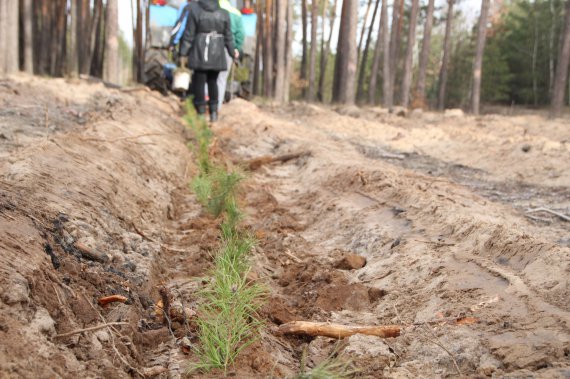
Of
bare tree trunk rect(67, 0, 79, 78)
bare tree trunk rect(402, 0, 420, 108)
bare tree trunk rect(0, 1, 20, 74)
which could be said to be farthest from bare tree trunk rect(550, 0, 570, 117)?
bare tree trunk rect(67, 0, 79, 78)

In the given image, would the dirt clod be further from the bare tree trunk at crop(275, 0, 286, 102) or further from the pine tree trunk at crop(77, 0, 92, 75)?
the pine tree trunk at crop(77, 0, 92, 75)

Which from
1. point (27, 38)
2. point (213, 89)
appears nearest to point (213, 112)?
point (213, 89)

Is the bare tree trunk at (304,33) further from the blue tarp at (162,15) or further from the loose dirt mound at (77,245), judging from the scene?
the loose dirt mound at (77,245)

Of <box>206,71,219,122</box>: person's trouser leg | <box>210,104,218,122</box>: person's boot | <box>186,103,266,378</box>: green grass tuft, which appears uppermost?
<box>206,71,219,122</box>: person's trouser leg

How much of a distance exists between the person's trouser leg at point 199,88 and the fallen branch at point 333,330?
6475mm

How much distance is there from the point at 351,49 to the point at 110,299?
13.1 metres

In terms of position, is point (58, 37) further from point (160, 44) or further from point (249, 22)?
point (249, 22)

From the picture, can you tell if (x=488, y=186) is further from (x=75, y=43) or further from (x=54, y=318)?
(x=75, y=43)

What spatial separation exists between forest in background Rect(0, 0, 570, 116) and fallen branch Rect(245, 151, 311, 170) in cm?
852

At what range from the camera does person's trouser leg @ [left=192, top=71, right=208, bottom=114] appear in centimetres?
834

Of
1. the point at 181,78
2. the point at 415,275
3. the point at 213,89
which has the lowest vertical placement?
the point at 415,275

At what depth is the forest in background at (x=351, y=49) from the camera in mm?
14930

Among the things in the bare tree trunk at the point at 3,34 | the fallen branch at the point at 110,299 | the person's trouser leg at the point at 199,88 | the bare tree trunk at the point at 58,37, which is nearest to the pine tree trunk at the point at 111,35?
the bare tree trunk at the point at 3,34

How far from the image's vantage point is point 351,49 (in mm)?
14445
